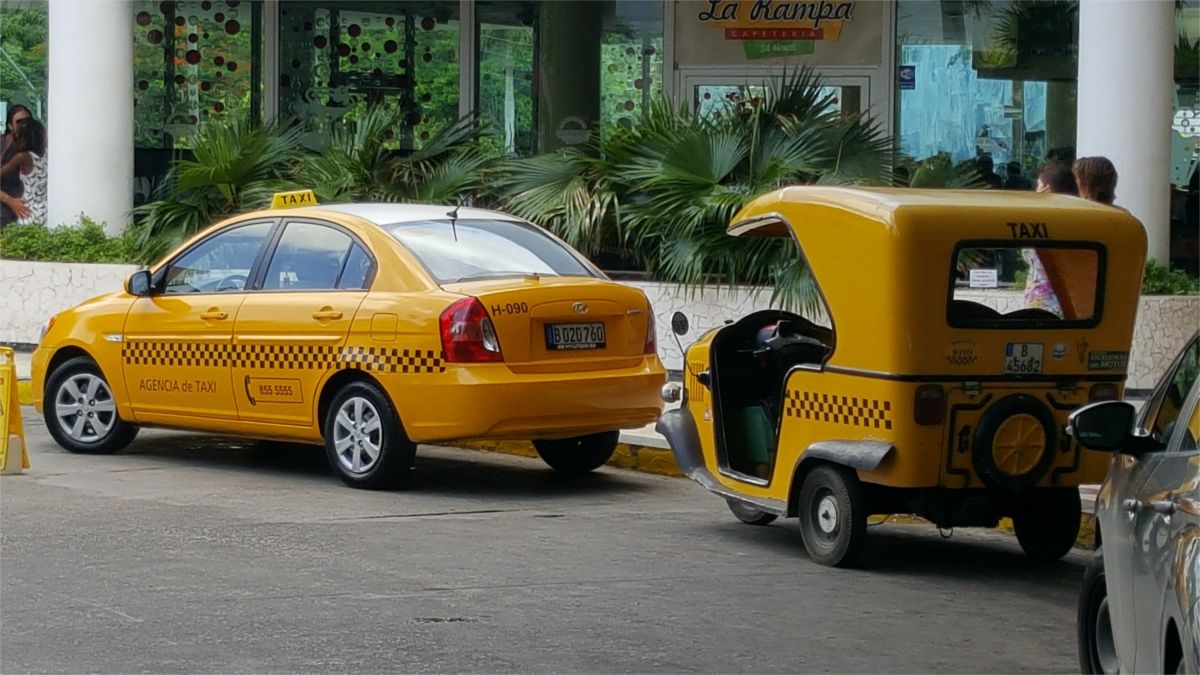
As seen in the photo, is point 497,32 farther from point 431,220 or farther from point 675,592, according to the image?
point 675,592

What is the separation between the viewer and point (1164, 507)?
507 cm

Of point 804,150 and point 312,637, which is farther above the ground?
point 804,150

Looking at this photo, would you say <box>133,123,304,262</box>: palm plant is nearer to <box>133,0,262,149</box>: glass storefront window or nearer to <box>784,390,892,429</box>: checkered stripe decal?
<box>133,0,262,149</box>: glass storefront window

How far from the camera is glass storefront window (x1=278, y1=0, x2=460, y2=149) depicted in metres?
22.7

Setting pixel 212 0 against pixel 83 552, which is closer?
pixel 83 552

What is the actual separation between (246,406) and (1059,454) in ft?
16.5

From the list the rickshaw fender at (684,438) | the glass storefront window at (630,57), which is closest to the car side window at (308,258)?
the rickshaw fender at (684,438)

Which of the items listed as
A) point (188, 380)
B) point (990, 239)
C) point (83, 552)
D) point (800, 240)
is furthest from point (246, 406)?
point (990, 239)

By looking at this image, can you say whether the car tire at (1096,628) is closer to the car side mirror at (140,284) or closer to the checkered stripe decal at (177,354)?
the checkered stripe decal at (177,354)

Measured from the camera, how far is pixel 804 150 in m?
15.0

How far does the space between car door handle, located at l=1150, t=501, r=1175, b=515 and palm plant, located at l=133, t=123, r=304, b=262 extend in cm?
1248

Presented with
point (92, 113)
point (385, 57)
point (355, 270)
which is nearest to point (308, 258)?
point (355, 270)

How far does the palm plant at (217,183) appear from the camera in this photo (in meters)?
16.8

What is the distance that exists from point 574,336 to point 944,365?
9.34 feet
